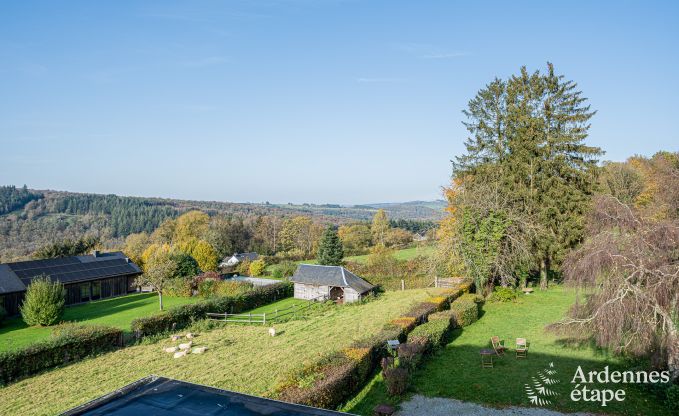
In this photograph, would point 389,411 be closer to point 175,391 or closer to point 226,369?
point 175,391

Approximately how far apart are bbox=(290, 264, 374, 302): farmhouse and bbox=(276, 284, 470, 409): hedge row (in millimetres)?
14463

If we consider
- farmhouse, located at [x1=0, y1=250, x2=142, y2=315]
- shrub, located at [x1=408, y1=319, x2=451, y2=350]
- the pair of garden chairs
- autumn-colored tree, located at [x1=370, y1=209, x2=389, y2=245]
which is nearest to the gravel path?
shrub, located at [x1=408, y1=319, x2=451, y2=350]

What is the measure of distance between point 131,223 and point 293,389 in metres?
104

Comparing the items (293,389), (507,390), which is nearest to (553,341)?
(507,390)

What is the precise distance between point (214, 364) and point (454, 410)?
1090 cm

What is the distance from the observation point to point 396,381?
12586mm

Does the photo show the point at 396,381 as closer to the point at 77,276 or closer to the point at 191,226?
the point at 77,276

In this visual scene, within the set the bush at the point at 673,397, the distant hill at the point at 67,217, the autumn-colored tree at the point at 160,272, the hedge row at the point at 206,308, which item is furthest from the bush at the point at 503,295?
the distant hill at the point at 67,217

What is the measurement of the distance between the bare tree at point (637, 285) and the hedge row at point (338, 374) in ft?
23.5

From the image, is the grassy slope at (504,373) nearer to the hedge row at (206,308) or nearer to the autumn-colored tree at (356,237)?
the hedge row at (206,308)

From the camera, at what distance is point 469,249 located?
88.6 feet

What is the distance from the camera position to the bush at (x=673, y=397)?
10445mm

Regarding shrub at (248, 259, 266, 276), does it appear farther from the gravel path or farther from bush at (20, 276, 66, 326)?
the gravel path

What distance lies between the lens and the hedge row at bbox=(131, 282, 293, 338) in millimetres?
23314
